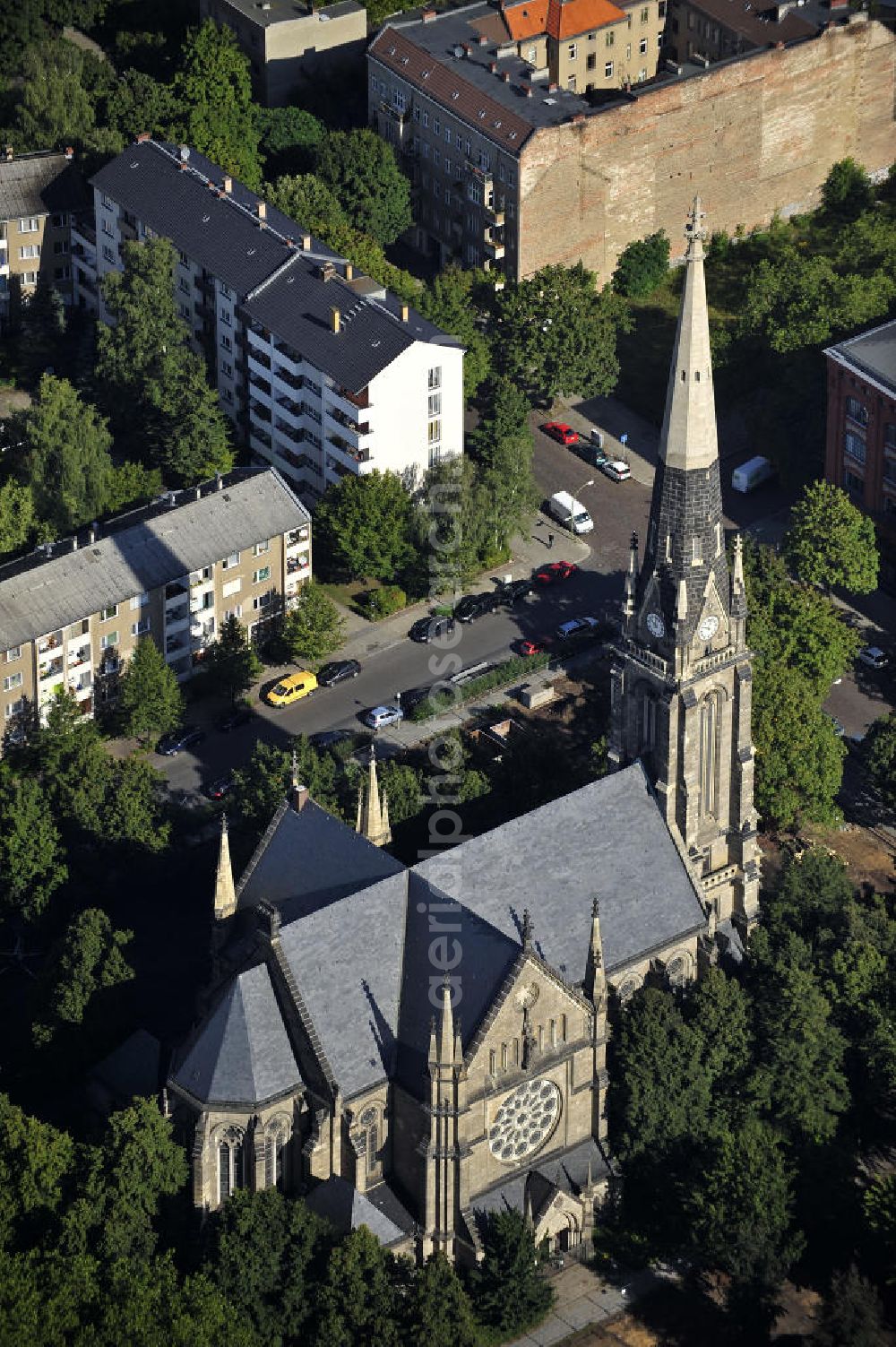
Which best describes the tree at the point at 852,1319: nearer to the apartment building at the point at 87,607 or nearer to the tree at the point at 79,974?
the tree at the point at 79,974

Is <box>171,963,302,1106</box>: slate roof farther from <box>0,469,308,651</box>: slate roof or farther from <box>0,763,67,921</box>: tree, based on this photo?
<box>0,469,308,651</box>: slate roof

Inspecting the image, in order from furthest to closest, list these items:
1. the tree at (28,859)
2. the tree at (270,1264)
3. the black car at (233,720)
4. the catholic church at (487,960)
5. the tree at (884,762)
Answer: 1. the black car at (233,720)
2. the tree at (884,762)
3. the tree at (28,859)
4. the catholic church at (487,960)
5. the tree at (270,1264)

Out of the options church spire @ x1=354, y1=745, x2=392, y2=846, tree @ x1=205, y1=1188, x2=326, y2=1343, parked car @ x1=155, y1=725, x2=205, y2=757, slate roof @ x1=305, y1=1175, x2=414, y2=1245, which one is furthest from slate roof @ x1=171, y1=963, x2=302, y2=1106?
parked car @ x1=155, y1=725, x2=205, y2=757

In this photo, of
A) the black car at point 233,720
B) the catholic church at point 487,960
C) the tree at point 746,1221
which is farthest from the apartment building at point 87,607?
the tree at point 746,1221

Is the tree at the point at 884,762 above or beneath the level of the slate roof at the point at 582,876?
beneath

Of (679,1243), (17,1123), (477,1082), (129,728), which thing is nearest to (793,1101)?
(679,1243)

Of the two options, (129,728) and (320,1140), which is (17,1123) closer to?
(320,1140)
